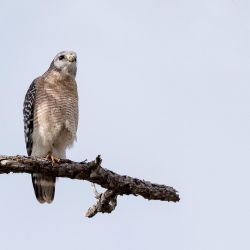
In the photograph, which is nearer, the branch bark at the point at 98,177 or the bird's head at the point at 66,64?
the branch bark at the point at 98,177

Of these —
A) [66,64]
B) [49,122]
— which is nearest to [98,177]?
[49,122]

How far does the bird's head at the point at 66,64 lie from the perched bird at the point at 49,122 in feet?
1.14

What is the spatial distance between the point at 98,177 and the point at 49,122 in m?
2.92

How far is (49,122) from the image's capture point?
10.5m

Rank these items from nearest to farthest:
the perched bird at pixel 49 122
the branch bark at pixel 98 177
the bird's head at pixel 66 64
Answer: the branch bark at pixel 98 177 < the perched bird at pixel 49 122 < the bird's head at pixel 66 64

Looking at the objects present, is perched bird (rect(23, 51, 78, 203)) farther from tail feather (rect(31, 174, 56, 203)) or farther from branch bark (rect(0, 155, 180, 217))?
branch bark (rect(0, 155, 180, 217))

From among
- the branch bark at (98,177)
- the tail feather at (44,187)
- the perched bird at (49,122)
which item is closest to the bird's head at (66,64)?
the perched bird at (49,122)

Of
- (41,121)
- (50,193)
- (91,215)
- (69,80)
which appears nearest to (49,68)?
(69,80)

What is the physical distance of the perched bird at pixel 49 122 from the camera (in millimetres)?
10438

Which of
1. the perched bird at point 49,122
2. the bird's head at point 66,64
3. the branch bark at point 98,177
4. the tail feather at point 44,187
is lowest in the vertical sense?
the branch bark at point 98,177

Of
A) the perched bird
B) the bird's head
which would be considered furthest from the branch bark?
the bird's head

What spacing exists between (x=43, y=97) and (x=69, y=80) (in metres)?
0.76

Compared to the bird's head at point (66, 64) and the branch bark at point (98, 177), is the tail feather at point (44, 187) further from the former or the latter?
the branch bark at point (98, 177)

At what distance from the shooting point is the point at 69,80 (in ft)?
37.1
